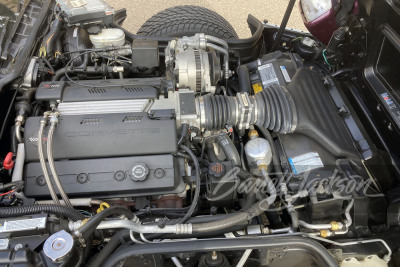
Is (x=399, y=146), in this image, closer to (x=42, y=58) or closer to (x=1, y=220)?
(x=1, y=220)

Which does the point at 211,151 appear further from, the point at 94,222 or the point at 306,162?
the point at 94,222

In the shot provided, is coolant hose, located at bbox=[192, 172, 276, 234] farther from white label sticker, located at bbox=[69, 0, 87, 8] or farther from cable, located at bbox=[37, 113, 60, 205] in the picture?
white label sticker, located at bbox=[69, 0, 87, 8]

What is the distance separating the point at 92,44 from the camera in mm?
2314

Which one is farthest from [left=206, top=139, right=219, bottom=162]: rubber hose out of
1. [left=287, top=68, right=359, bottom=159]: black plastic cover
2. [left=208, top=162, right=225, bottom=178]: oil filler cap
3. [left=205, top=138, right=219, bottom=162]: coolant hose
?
[left=287, top=68, right=359, bottom=159]: black plastic cover

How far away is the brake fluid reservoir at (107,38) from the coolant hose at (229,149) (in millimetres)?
941

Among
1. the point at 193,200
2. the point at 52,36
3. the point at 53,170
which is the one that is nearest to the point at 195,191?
the point at 193,200

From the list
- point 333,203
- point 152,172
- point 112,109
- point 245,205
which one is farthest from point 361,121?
point 112,109

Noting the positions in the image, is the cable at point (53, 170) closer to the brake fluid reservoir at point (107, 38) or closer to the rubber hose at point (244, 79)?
the brake fluid reservoir at point (107, 38)

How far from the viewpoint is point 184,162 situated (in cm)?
172

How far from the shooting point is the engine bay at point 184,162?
151cm

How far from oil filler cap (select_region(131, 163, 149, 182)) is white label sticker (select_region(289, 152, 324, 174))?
28.1 inches

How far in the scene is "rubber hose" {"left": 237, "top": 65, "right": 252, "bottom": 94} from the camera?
216cm

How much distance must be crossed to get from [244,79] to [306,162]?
664mm

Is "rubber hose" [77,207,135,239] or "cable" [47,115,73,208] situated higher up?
"cable" [47,115,73,208]
